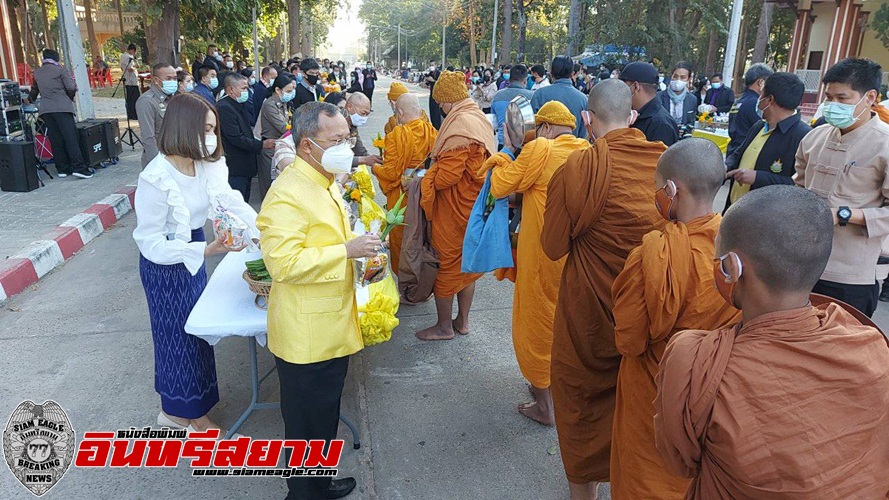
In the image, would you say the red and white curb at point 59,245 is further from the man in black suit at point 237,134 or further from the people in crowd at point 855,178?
the people in crowd at point 855,178

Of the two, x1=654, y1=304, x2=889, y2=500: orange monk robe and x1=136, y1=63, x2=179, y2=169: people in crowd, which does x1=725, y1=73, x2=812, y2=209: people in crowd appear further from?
x1=136, y1=63, x2=179, y2=169: people in crowd

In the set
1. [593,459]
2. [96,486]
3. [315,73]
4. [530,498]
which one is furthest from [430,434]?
[315,73]

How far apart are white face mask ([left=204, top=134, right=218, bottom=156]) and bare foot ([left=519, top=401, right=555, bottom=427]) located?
87.4 inches

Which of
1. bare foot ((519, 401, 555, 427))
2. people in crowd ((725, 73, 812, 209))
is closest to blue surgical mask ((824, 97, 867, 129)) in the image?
people in crowd ((725, 73, 812, 209))

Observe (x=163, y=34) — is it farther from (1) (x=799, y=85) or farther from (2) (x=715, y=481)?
(2) (x=715, y=481)

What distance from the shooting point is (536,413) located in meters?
3.47

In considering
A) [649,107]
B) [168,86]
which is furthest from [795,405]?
[168,86]

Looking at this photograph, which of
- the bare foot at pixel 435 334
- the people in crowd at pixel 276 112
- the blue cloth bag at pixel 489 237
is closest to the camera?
the blue cloth bag at pixel 489 237

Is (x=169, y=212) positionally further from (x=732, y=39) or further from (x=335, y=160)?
(x=732, y=39)

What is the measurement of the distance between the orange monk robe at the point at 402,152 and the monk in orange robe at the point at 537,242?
54.2 inches

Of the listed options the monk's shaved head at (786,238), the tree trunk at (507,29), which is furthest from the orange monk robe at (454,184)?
the tree trunk at (507,29)

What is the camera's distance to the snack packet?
276 cm

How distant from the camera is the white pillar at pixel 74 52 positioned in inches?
380

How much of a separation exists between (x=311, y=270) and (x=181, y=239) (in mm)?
1034
